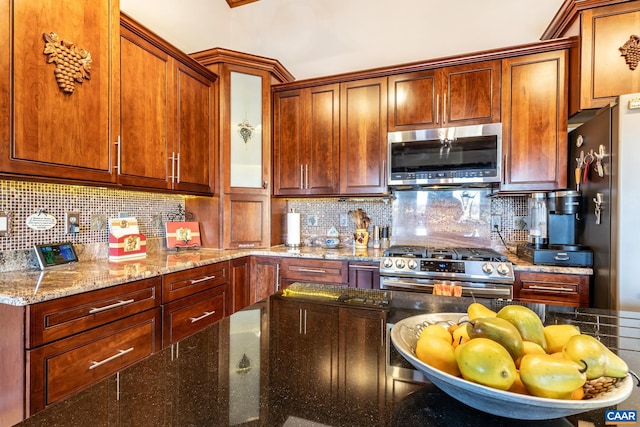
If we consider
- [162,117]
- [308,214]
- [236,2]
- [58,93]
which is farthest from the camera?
[236,2]

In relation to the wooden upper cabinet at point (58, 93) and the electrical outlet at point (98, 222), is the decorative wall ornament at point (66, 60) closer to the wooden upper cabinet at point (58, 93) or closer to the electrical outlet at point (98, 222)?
the wooden upper cabinet at point (58, 93)

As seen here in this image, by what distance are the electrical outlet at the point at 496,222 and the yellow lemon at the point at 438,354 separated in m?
2.53

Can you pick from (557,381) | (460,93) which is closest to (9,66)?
(557,381)

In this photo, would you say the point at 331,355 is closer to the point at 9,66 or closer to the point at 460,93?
the point at 9,66

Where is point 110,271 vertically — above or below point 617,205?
below

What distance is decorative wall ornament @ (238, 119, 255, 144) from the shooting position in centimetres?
281

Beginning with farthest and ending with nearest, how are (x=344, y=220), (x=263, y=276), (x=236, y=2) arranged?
(x=236, y=2) → (x=344, y=220) → (x=263, y=276)

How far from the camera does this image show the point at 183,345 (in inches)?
28.8

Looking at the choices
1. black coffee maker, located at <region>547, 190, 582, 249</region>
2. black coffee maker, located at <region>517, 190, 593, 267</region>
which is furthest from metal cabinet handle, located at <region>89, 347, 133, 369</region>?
black coffee maker, located at <region>547, 190, 582, 249</region>

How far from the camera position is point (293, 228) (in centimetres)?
297

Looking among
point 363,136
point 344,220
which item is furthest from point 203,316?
point 363,136

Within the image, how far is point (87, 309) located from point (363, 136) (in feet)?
7.33

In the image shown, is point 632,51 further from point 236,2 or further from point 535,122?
point 236,2

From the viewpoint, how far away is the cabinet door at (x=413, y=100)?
2.51 m
